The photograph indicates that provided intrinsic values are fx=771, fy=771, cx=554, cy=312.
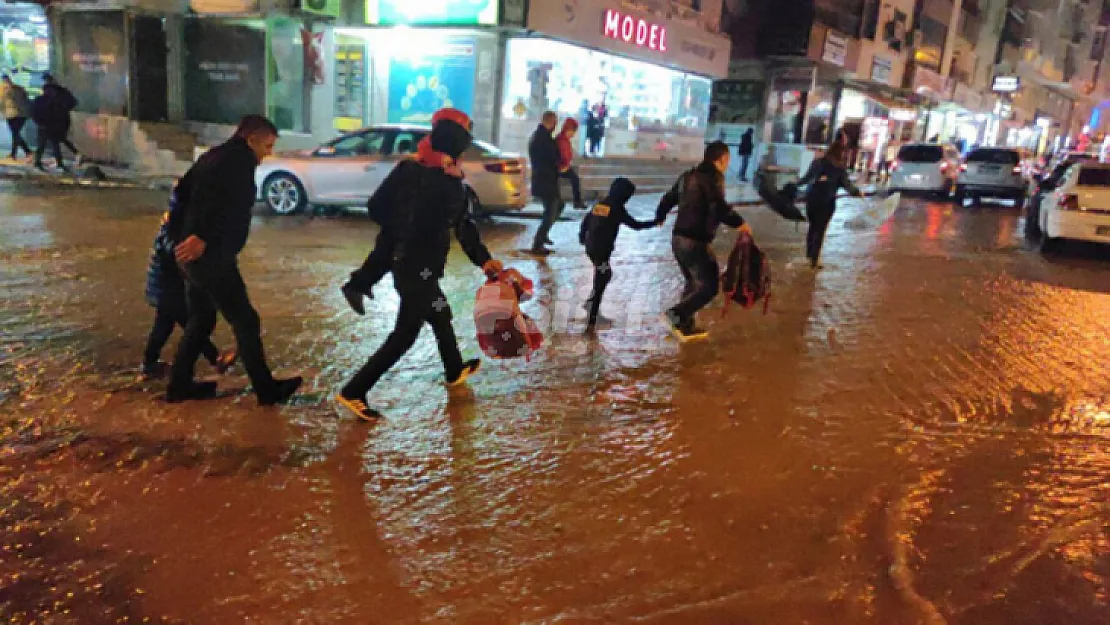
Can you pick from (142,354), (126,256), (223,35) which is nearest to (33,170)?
(223,35)

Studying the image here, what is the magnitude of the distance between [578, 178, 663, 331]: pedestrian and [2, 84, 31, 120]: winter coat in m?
14.0

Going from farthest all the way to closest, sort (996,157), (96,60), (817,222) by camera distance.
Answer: (996,157) → (96,60) → (817,222)

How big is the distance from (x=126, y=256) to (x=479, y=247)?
5727mm

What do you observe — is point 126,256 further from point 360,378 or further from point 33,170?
point 33,170

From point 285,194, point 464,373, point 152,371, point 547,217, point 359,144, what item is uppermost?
point 359,144

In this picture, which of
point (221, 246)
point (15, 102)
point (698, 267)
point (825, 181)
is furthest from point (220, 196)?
point (15, 102)

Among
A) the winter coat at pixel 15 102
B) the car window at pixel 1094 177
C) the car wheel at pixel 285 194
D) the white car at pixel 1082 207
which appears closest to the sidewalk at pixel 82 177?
the winter coat at pixel 15 102

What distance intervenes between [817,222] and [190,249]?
26.0 feet

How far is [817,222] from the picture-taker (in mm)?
9891

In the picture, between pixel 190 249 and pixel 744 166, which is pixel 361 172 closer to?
pixel 190 249

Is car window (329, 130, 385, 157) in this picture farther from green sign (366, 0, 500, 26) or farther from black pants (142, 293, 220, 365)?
black pants (142, 293, 220, 365)

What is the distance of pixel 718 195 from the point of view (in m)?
6.02

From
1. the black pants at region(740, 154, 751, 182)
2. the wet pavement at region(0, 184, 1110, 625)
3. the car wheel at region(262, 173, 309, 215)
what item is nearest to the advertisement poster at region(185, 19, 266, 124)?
the car wheel at region(262, 173, 309, 215)

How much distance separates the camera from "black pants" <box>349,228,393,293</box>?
14.1 ft
